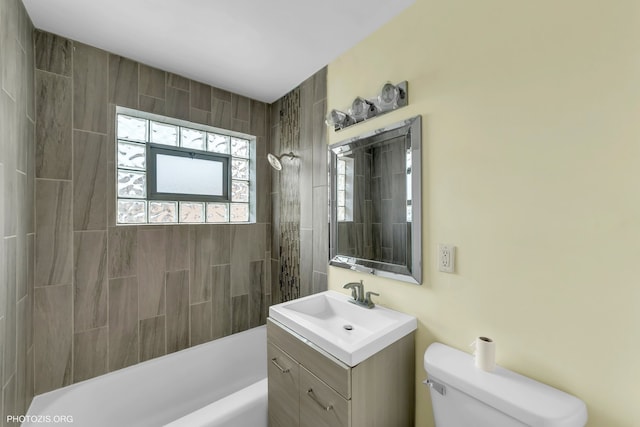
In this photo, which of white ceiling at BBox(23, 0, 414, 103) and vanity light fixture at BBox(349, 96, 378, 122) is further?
vanity light fixture at BBox(349, 96, 378, 122)

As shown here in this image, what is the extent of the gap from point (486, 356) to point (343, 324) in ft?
2.41

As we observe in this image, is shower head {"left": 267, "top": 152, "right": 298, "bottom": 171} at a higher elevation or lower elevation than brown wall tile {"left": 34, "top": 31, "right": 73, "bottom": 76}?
lower

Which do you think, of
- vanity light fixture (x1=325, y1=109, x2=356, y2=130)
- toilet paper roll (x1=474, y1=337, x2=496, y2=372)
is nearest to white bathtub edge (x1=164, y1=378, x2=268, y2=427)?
toilet paper roll (x1=474, y1=337, x2=496, y2=372)

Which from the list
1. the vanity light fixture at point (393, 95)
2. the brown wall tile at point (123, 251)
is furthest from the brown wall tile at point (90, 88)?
the vanity light fixture at point (393, 95)

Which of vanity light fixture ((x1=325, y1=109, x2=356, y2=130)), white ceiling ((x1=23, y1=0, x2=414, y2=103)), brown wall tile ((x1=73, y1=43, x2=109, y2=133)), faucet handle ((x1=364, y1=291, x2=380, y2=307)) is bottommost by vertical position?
faucet handle ((x1=364, y1=291, x2=380, y2=307))

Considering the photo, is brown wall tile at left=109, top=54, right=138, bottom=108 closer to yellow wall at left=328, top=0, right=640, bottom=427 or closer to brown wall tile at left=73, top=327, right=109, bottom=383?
brown wall tile at left=73, top=327, right=109, bottom=383

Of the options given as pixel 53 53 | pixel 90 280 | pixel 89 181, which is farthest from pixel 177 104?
pixel 90 280

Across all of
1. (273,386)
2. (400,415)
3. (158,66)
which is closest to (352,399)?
(400,415)

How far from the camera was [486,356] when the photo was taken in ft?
3.23

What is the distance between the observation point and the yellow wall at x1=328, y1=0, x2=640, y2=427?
0.80m

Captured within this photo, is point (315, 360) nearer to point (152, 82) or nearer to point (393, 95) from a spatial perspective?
point (393, 95)

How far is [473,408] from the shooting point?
92cm

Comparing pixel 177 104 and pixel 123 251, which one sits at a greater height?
pixel 177 104

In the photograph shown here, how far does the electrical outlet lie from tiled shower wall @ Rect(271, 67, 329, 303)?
0.83 m
